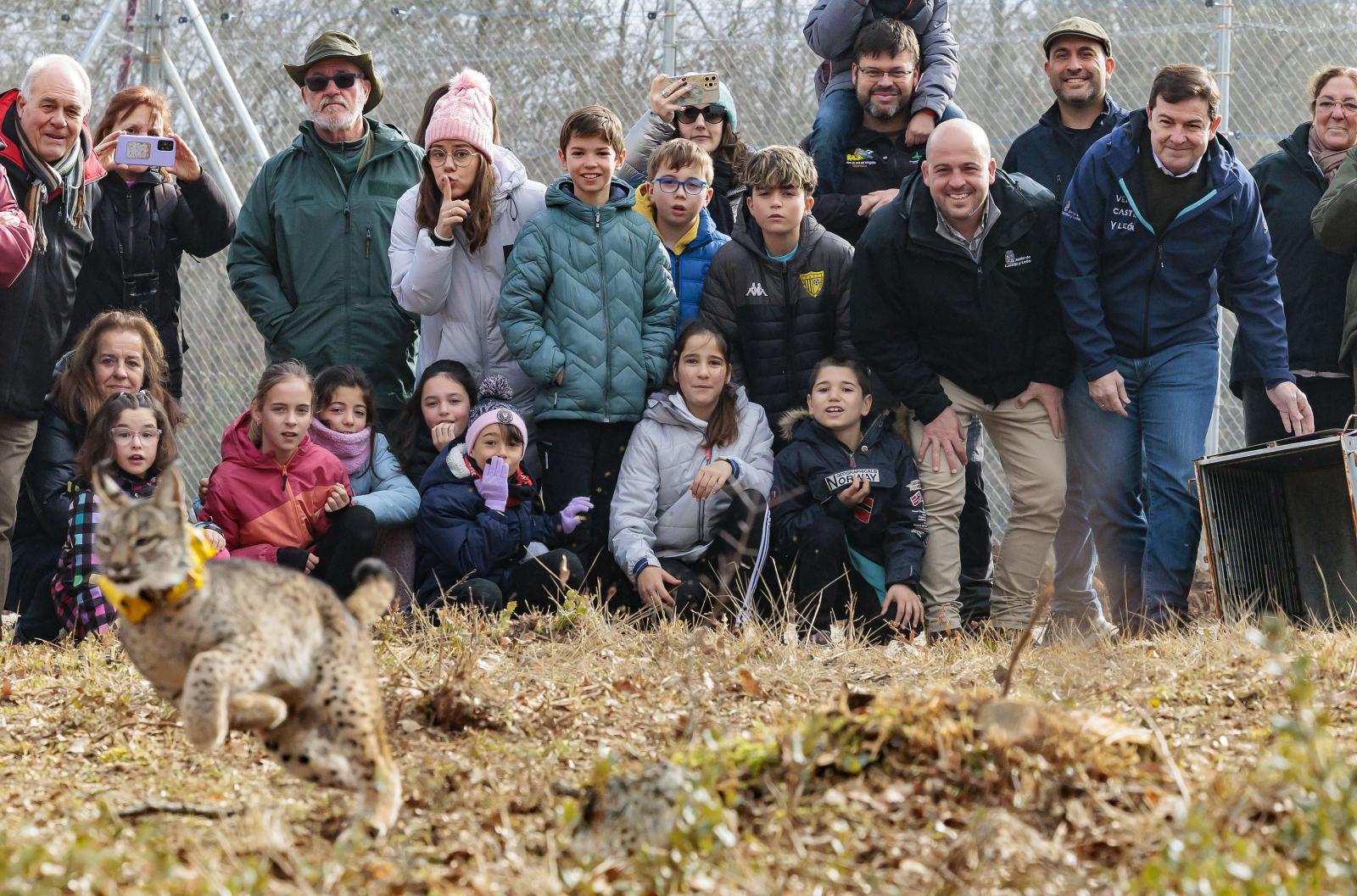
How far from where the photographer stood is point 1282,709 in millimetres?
4809

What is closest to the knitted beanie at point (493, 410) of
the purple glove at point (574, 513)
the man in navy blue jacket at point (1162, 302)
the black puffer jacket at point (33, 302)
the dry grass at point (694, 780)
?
the purple glove at point (574, 513)

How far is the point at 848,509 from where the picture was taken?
694 centimetres

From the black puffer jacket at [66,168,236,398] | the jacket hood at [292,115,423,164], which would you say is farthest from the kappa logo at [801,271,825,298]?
the black puffer jacket at [66,168,236,398]

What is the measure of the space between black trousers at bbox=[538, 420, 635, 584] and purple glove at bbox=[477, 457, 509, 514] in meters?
0.28

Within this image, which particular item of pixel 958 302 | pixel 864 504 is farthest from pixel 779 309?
pixel 864 504

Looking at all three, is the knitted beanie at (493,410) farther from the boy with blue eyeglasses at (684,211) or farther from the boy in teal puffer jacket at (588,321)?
the boy with blue eyeglasses at (684,211)

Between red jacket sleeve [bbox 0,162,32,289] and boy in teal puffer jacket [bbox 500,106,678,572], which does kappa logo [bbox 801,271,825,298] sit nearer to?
boy in teal puffer jacket [bbox 500,106,678,572]

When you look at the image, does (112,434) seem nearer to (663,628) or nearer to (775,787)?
(663,628)

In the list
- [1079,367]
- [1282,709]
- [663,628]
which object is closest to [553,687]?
[663,628]

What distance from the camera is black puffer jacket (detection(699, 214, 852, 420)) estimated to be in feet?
23.6

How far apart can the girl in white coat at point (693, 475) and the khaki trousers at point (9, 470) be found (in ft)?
9.13

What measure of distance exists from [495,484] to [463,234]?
131 centimetres

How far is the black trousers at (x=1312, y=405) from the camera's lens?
295 inches

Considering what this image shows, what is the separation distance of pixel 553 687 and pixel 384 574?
1.44 metres
